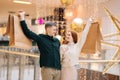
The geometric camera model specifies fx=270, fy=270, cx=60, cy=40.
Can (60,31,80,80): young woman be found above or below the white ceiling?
below

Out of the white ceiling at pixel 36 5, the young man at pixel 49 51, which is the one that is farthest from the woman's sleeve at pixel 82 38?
the white ceiling at pixel 36 5

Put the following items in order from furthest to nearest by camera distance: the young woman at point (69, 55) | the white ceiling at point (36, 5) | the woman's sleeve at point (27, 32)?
the white ceiling at point (36, 5) < the young woman at point (69, 55) < the woman's sleeve at point (27, 32)

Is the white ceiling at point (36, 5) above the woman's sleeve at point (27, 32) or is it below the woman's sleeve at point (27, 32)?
above

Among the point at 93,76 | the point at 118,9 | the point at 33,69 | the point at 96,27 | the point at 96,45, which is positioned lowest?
the point at 93,76

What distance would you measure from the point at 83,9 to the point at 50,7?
3.43ft

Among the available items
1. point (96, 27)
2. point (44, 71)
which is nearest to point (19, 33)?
point (44, 71)

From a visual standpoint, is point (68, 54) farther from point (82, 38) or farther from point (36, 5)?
point (36, 5)

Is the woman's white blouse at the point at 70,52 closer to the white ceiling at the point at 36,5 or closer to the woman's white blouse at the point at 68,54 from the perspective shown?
the woman's white blouse at the point at 68,54

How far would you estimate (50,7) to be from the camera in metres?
7.02

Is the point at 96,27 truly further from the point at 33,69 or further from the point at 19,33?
the point at 33,69

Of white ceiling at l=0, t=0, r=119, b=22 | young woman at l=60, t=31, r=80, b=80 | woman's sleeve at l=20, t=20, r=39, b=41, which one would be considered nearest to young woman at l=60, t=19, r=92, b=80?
young woman at l=60, t=31, r=80, b=80

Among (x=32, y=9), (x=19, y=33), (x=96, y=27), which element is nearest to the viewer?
(x=19, y=33)

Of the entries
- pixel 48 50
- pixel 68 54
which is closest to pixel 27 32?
pixel 48 50

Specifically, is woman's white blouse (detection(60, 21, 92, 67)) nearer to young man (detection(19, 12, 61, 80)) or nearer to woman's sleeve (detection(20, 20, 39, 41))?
young man (detection(19, 12, 61, 80))
